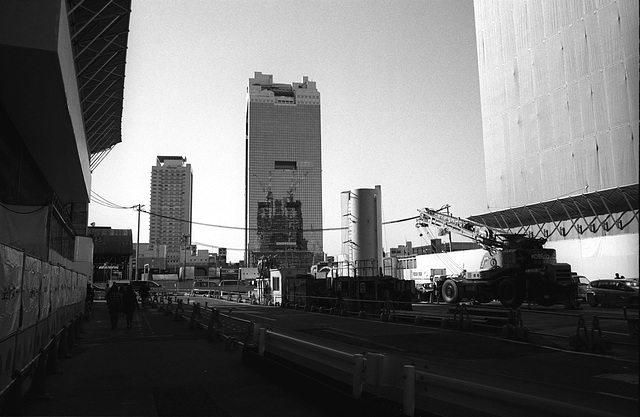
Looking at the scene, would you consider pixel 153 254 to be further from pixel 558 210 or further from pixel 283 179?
pixel 558 210

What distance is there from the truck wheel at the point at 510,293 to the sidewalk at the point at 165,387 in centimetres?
1754

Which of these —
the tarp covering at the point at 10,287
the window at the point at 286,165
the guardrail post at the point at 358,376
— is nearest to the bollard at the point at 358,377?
the guardrail post at the point at 358,376

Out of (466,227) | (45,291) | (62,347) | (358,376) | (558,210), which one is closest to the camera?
(358,376)

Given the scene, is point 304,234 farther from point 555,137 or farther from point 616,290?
point 616,290

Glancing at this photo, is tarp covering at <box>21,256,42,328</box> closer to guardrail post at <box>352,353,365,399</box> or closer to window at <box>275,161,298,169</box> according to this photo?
guardrail post at <box>352,353,365,399</box>

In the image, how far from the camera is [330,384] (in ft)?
23.7

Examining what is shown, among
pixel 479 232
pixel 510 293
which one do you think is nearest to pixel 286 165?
pixel 479 232

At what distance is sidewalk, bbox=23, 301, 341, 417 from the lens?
7.14 m

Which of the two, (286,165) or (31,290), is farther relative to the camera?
(286,165)

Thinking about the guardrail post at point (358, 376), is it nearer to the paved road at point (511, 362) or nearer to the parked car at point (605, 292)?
the paved road at point (511, 362)

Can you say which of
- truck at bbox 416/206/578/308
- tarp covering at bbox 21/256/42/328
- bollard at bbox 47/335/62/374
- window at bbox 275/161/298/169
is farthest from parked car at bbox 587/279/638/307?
window at bbox 275/161/298/169


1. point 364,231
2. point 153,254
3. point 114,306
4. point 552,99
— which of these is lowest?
point 114,306

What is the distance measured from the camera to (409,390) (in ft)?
18.0

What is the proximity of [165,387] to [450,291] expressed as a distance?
2486cm
